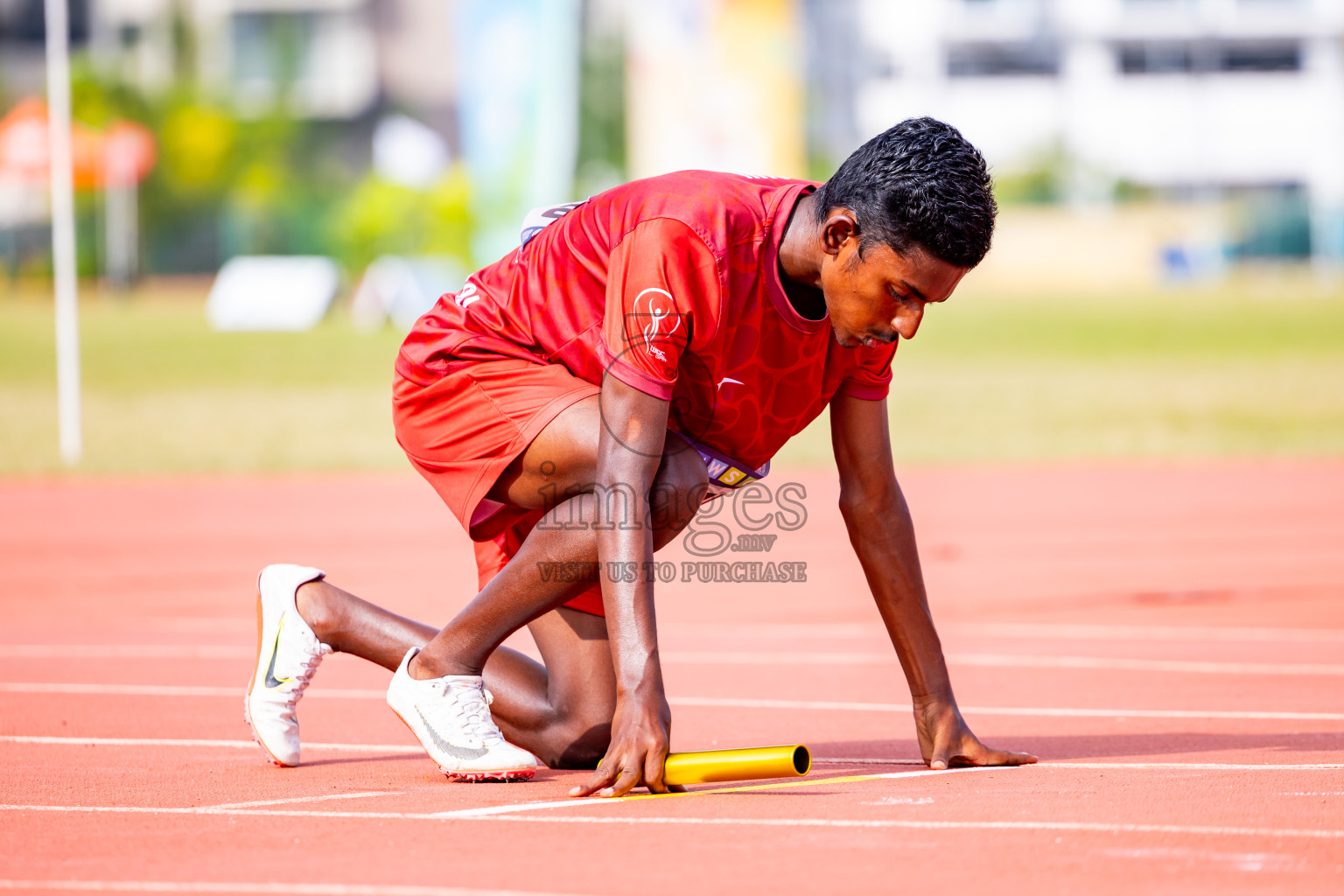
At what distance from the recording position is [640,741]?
3277 mm

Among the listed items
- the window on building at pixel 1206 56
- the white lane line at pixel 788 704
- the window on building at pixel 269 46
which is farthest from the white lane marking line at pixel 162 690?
the window on building at pixel 1206 56

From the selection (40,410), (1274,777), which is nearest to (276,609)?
(1274,777)

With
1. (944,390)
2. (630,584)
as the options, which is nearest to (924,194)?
(630,584)

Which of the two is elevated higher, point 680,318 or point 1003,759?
point 680,318

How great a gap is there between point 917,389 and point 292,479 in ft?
30.0

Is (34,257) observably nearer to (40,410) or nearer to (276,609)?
(40,410)

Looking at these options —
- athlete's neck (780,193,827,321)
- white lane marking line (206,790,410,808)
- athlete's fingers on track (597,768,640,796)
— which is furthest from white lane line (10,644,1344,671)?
athlete's fingers on track (597,768,640,796)

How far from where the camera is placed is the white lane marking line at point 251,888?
2.72m

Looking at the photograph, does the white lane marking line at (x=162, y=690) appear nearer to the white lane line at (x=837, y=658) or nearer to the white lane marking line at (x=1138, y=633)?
the white lane line at (x=837, y=658)

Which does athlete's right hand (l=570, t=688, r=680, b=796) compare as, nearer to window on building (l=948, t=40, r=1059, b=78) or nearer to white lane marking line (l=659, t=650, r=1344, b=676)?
white lane marking line (l=659, t=650, r=1344, b=676)

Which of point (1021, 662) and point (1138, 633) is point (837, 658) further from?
point (1138, 633)

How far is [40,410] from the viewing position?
1752cm

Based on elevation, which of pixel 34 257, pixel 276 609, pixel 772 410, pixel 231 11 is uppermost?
pixel 231 11

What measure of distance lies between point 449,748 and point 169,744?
1.10 metres
